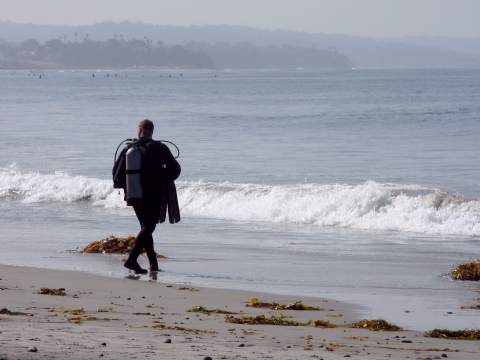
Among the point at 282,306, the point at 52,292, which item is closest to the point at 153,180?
the point at 52,292

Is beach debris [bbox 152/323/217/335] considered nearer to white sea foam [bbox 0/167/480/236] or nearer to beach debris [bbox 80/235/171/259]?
beach debris [bbox 80/235/171/259]

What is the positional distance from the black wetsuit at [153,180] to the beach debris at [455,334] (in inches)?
156

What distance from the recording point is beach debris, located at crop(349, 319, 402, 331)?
8.39m

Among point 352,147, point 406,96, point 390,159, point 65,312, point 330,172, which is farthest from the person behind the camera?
point 406,96

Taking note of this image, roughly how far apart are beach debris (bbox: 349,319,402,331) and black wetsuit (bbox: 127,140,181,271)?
11.1 feet

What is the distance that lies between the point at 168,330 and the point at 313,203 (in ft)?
46.6

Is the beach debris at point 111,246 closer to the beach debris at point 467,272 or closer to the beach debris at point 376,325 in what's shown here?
the beach debris at point 467,272

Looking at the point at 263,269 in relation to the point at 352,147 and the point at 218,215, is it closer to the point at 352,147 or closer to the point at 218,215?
the point at 218,215

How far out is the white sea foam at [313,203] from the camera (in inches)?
781

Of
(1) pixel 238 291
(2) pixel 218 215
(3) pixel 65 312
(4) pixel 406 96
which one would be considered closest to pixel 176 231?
(2) pixel 218 215

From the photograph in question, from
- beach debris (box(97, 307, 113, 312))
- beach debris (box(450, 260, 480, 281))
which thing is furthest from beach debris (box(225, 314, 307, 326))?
beach debris (box(450, 260, 480, 281))

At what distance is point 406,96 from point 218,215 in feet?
196

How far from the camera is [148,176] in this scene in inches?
450

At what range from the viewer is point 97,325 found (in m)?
7.75
